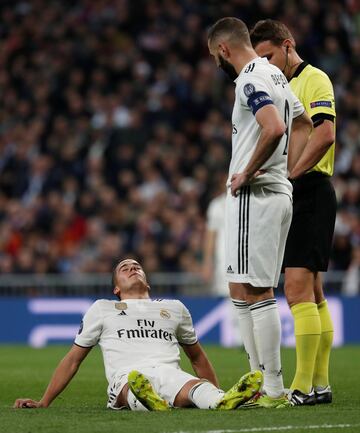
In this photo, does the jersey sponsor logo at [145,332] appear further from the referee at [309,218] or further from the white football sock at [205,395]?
the referee at [309,218]

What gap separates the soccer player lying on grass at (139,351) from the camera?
655 centimetres

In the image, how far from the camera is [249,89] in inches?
255

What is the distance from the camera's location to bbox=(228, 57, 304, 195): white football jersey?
6484 millimetres

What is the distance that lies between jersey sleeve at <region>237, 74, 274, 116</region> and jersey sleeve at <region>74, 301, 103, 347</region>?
1551 millimetres

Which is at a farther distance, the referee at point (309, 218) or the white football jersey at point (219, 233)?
the white football jersey at point (219, 233)

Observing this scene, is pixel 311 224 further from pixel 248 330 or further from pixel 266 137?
pixel 266 137

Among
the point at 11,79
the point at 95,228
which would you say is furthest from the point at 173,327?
the point at 11,79

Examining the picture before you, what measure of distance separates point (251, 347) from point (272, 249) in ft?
2.15

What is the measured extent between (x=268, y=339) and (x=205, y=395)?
0.47m

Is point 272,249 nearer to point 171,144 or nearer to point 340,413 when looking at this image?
point 340,413

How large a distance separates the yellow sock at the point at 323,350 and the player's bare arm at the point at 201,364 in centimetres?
67

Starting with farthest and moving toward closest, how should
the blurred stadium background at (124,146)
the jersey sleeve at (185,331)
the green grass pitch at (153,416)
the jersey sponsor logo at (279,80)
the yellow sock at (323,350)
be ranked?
the blurred stadium background at (124,146) → the yellow sock at (323,350) → the jersey sleeve at (185,331) → the jersey sponsor logo at (279,80) → the green grass pitch at (153,416)

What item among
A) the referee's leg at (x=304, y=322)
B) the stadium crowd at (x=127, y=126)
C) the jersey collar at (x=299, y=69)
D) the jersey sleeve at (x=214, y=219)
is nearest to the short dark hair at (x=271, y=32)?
the jersey collar at (x=299, y=69)

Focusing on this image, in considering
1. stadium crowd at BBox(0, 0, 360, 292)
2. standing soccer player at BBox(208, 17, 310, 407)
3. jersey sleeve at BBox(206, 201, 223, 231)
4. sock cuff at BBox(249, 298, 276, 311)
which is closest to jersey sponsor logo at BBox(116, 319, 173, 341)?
standing soccer player at BBox(208, 17, 310, 407)
